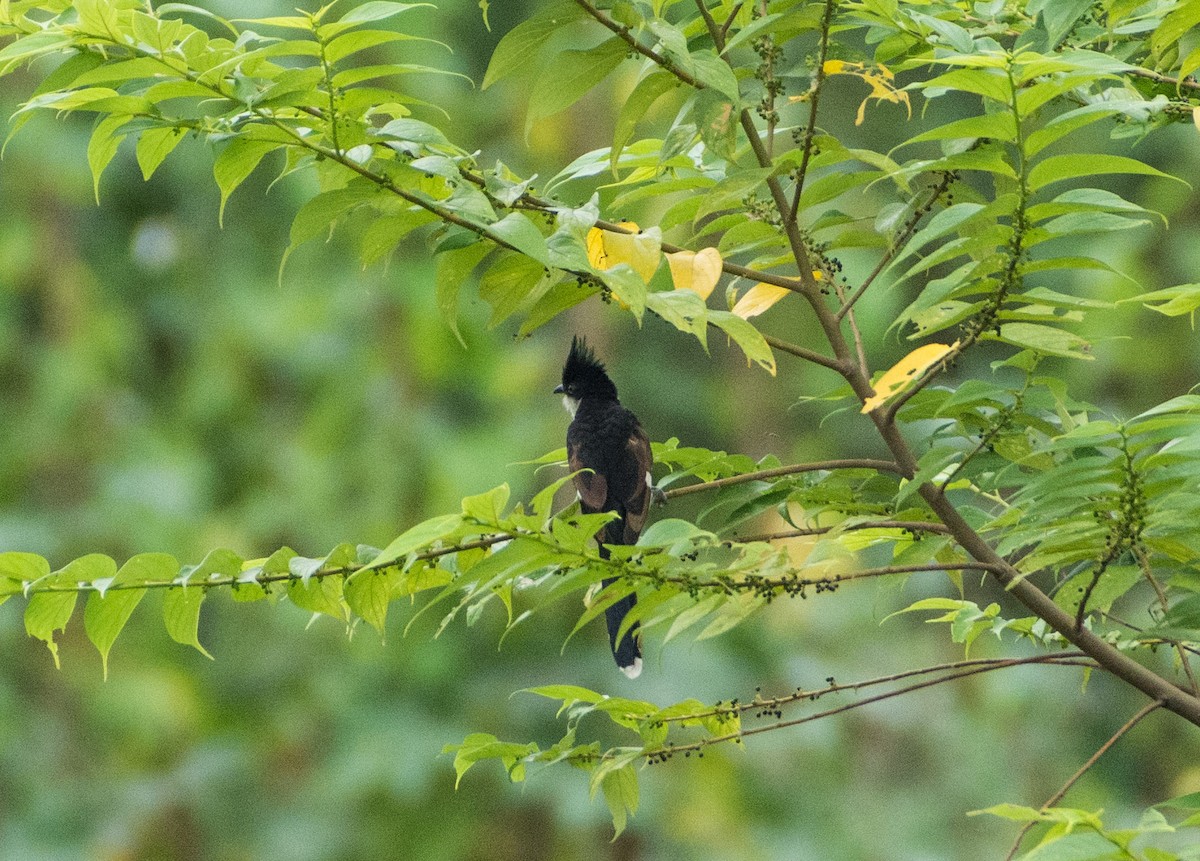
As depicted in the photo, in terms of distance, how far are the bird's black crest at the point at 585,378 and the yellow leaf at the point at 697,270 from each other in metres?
1.32

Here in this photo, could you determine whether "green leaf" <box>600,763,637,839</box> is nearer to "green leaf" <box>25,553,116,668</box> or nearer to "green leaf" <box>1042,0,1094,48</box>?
"green leaf" <box>25,553,116,668</box>

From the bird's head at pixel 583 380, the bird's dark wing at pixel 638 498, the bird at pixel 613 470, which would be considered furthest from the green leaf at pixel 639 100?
the bird's head at pixel 583 380

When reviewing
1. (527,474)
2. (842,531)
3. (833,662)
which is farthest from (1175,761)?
(842,531)

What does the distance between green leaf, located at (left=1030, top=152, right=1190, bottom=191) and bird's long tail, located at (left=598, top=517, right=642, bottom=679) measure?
661 mm

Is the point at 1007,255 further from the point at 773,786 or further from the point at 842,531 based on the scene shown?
the point at 773,786

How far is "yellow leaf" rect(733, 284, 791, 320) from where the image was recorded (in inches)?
50.6

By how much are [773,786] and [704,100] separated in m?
3.89

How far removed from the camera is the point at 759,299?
1308 mm

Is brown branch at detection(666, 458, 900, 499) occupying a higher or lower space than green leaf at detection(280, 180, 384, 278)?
lower

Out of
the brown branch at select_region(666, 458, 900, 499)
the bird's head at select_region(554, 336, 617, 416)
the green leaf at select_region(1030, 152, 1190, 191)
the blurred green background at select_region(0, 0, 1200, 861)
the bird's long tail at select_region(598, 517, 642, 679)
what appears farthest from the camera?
the blurred green background at select_region(0, 0, 1200, 861)

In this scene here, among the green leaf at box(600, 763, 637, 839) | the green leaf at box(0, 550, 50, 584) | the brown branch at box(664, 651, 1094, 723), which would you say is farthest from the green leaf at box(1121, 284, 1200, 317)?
the green leaf at box(0, 550, 50, 584)

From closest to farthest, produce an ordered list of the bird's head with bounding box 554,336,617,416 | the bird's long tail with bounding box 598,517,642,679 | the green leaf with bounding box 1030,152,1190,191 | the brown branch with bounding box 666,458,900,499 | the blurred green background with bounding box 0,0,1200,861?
1. the green leaf with bounding box 1030,152,1190,191
2. the brown branch with bounding box 666,458,900,499
3. the bird's long tail with bounding box 598,517,642,679
4. the bird's head with bounding box 554,336,617,416
5. the blurred green background with bounding box 0,0,1200,861

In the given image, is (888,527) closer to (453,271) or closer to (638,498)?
(453,271)

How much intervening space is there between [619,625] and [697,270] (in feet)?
1.84
